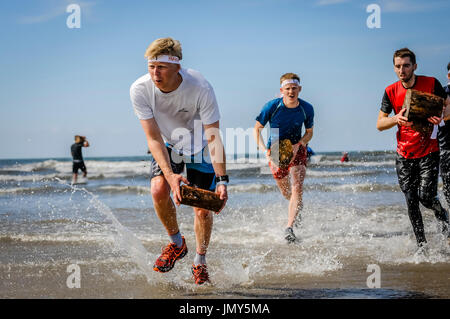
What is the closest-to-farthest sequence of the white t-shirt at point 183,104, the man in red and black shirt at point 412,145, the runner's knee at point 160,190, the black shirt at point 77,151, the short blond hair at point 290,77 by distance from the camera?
the white t-shirt at point 183,104 < the runner's knee at point 160,190 < the man in red and black shirt at point 412,145 < the short blond hair at point 290,77 < the black shirt at point 77,151

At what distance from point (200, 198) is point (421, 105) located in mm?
2592

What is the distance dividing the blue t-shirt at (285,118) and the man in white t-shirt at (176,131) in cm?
279

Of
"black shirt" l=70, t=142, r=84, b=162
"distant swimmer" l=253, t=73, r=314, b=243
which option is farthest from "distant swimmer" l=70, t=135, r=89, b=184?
"distant swimmer" l=253, t=73, r=314, b=243

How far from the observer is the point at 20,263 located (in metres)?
5.49

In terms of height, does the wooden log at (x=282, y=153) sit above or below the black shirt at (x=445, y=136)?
below

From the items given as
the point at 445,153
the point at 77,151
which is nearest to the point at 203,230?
the point at 445,153

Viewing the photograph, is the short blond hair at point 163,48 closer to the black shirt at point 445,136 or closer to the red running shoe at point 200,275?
the red running shoe at point 200,275

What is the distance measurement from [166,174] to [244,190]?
11.7 m

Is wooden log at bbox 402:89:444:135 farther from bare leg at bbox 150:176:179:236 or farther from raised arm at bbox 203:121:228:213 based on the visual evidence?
bare leg at bbox 150:176:179:236

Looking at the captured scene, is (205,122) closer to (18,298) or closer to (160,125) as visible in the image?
(160,125)

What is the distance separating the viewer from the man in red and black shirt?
17.3 ft

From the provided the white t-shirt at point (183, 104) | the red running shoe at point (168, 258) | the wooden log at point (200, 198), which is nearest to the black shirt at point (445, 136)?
the white t-shirt at point (183, 104)

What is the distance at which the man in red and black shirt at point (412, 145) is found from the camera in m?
5.29
